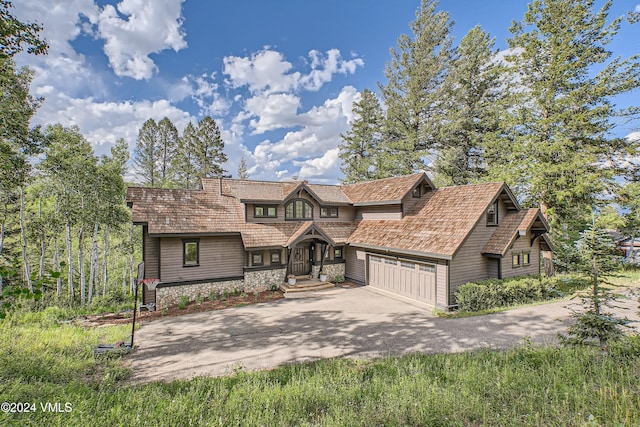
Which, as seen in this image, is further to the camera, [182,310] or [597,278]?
[182,310]

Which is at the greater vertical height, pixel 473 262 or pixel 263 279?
pixel 473 262

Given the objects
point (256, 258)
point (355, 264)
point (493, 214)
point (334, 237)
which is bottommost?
point (355, 264)

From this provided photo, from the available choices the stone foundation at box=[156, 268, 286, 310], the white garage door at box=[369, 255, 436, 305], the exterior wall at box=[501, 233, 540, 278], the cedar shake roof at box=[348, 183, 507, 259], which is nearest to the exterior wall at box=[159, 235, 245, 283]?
the stone foundation at box=[156, 268, 286, 310]

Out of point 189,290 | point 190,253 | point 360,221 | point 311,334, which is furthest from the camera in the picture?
point 360,221

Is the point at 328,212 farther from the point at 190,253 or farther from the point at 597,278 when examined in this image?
the point at 597,278

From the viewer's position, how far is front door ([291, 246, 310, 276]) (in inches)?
678

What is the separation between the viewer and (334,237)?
17672 mm

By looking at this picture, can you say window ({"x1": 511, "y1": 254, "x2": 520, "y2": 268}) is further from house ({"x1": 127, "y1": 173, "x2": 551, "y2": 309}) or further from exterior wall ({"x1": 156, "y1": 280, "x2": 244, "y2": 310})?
exterior wall ({"x1": 156, "y1": 280, "x2": 244, "y2": 310})

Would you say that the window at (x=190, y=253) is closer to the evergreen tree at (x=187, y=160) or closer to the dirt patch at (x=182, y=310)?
the dirt patch at (x=182, y=310)

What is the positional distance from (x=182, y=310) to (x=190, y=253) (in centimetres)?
292

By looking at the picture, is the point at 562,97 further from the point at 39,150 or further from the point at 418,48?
the point at 39,150

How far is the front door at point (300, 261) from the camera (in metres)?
17.2

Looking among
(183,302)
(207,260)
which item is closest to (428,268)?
(207,260)

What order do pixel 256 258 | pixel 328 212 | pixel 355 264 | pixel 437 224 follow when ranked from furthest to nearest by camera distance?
pixel 328 212 → pixel 355 264 → pixel 256 258 → pixel 437 224
